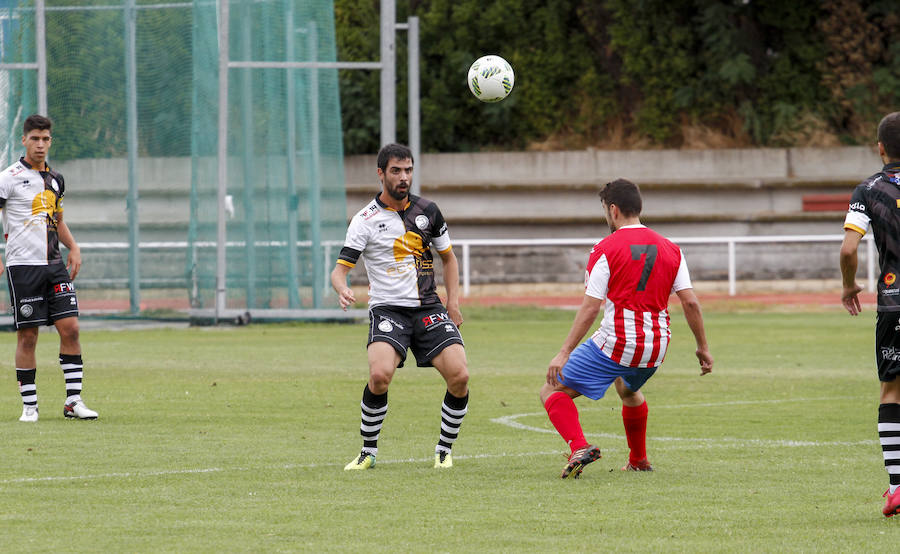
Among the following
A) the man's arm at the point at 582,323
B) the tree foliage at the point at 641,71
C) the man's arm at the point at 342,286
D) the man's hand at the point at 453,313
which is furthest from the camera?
the tree foliage at the point at 641,71

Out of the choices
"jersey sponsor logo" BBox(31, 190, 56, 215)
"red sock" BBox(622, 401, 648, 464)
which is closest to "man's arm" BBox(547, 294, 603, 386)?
"red sock" BBox(622, 401, 648, 464)

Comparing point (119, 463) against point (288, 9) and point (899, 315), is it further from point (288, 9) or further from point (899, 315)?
point (288, 9)

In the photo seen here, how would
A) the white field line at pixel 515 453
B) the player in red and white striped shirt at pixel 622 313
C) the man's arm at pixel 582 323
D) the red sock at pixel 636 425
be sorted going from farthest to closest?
the red sock at pixel 636 425
the white field line at pixel 515 453
the player in red and white striped shirt at pixel 622 313
the man's arm at pixel 582 323

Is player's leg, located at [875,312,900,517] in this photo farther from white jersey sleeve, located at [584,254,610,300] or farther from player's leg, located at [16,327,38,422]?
player's leg, located at [16,327,38,422]

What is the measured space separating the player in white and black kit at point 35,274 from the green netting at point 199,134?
12.4m

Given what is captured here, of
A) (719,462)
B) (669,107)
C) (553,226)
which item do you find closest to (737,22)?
(669,107)

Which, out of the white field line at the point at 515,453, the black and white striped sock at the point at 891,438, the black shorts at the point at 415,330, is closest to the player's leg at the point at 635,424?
the white field line at the point at 515,453

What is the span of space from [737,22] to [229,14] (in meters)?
20.0

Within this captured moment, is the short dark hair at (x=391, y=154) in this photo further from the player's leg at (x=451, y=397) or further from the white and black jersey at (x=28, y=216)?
the white and black jersey at (x=28, y=216)

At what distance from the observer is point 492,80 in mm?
12414

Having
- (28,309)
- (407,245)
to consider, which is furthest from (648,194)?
(407,245)

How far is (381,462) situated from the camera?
915cm

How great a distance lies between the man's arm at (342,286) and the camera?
871 centimetres

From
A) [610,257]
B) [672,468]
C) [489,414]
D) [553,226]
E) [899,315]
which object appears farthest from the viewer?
[553,226]
